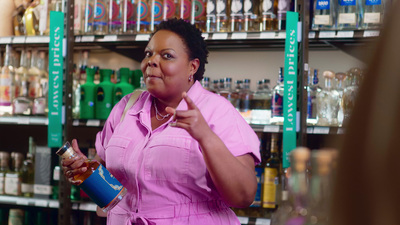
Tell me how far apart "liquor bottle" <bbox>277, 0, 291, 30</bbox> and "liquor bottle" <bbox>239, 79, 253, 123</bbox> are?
14.1 inches

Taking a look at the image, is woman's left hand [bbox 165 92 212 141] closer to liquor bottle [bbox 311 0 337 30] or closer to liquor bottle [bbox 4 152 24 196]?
liquor bottle [bbox 311 0 337 30]

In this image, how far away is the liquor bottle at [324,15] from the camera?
271cm

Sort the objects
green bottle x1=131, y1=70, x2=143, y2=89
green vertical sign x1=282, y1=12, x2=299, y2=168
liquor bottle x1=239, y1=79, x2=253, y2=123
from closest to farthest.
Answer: green vertical sign x1=282, y1=12, x2=299, y2=168
liquor bottle x1=239, y1=79, x2=253, y2=123
green bottle x1=131, y1=70, x2=143, y2=89

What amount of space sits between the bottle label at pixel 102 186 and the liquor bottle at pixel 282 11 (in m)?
1.53

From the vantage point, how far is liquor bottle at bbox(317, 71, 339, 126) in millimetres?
2787

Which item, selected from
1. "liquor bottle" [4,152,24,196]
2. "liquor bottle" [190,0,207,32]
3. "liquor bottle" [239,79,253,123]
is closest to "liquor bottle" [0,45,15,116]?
"liquor bottle" [4,152,24,196]

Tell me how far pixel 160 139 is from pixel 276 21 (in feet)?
4.77

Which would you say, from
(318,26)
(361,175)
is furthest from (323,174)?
(318,26)

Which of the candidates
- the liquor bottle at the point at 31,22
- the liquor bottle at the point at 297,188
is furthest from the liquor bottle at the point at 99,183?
the liquor bottle at the point at 31,22

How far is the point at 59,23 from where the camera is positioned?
3008 mm

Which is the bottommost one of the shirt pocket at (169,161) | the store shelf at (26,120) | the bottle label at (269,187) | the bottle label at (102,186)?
the bottle label at (269,187)

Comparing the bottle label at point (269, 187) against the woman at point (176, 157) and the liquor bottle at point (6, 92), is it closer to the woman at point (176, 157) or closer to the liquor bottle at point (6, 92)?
the woman at point (176, 157)

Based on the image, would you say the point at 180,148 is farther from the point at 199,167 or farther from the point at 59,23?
the point at 59,23

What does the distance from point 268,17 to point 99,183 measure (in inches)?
62.6
